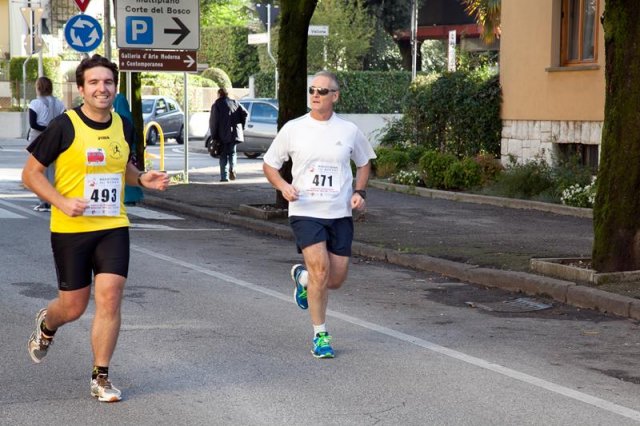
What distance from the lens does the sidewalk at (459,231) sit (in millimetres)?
11453

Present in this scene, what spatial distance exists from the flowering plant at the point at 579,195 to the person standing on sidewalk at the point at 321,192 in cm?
1016

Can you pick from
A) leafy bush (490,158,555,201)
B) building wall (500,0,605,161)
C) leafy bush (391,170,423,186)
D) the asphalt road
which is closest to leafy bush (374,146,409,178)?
leafy bush (391,170,423,186)

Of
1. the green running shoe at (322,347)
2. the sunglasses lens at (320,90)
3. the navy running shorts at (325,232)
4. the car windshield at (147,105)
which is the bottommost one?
the green running shoe at (322,347)

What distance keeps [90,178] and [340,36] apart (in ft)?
147

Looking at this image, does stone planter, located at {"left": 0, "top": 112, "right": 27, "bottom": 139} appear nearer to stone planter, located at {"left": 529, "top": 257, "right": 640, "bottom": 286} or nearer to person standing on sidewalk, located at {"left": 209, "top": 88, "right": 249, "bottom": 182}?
person standing on sidewalk, located at {"left": 209, "top": 88, "right": 249, "bottom": 182}

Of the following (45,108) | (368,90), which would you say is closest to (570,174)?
(45,108)

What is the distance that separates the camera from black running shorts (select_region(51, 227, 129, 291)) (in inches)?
273

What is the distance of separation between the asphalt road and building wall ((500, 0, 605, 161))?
29.0 ft

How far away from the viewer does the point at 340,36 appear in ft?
168

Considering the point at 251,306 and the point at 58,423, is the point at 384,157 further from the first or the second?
the point at 58,423

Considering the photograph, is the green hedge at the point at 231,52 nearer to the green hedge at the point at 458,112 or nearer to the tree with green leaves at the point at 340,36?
the tree with green leaves at the point at 340,36

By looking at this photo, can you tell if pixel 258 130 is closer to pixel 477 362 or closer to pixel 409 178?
pixel 409 178

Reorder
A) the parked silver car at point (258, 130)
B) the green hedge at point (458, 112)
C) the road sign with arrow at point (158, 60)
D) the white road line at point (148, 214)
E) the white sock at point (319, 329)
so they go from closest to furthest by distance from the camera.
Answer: the white sock at point (319, 329), the white road line at point (148, 214), the road sign with arrow at point (158, 60), the green hedge at point (458, 112), the parked silver car at point (258, 130)

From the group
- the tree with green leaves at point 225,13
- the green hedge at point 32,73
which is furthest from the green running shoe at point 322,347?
the tree with green leaves at point 225,13
